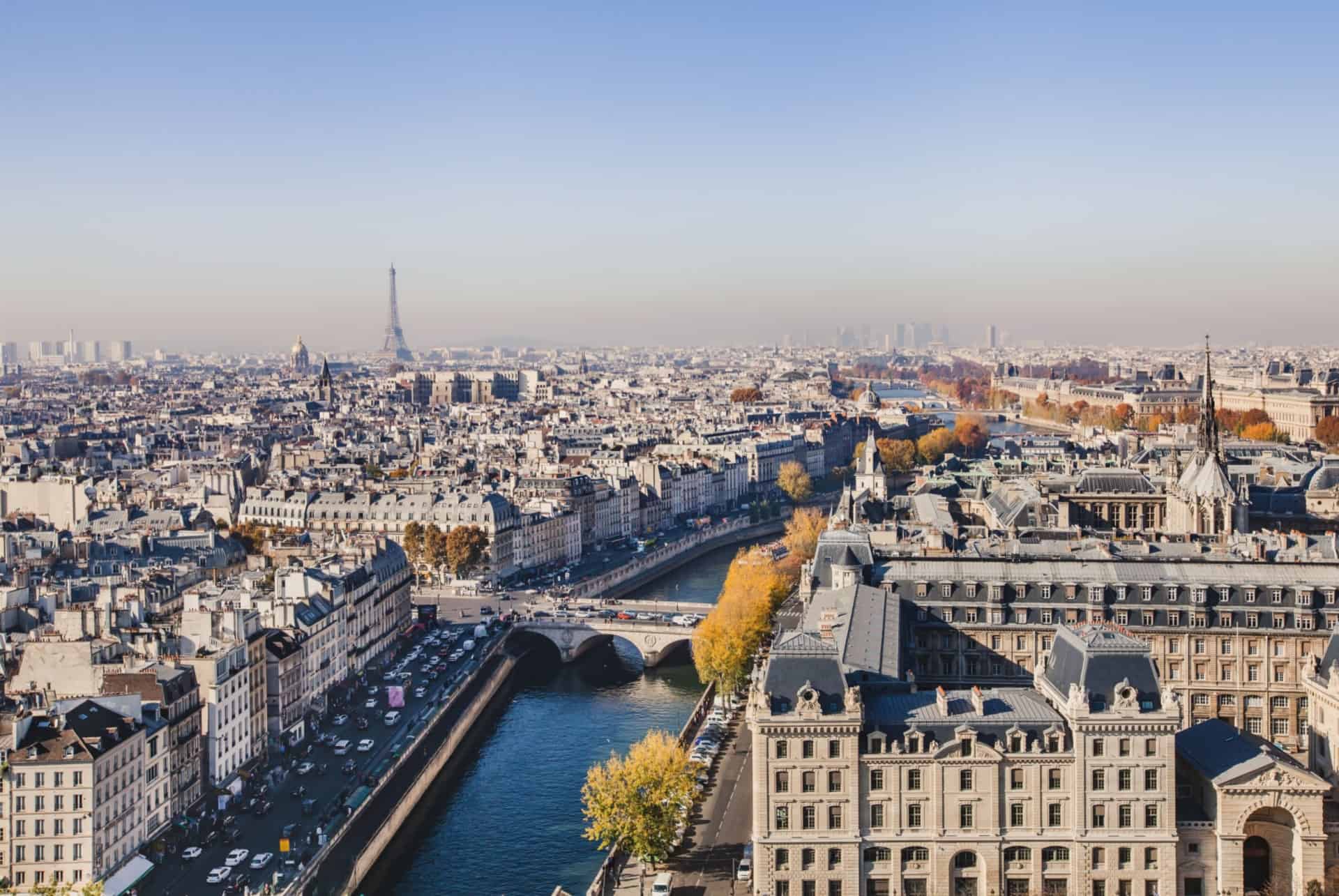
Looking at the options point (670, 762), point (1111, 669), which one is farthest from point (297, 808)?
point (1111, 669)

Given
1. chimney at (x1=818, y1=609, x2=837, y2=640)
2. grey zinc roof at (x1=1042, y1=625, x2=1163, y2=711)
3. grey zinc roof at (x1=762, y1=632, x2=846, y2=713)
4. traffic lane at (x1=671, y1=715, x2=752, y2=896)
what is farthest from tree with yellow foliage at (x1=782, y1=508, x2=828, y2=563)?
grey zinc roof at (x1=762, y1=632, x2=846, y2=713)

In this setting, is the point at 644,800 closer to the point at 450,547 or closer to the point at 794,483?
the point at 450,547

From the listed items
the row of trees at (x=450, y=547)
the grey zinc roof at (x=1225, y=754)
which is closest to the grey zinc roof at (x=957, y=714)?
the grey zinc roof at (x=1225, y=754)

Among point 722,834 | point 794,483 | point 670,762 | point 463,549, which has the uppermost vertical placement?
point 794,483

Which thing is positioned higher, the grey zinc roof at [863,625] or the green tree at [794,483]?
the grey zinc roof at [863,625]

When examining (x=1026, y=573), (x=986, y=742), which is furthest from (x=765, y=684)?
(x=1026, y=573)

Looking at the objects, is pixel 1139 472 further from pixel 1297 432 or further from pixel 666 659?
pixel 1297 432

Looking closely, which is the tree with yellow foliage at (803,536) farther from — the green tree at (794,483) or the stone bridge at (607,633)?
the green tree at (794,483)
